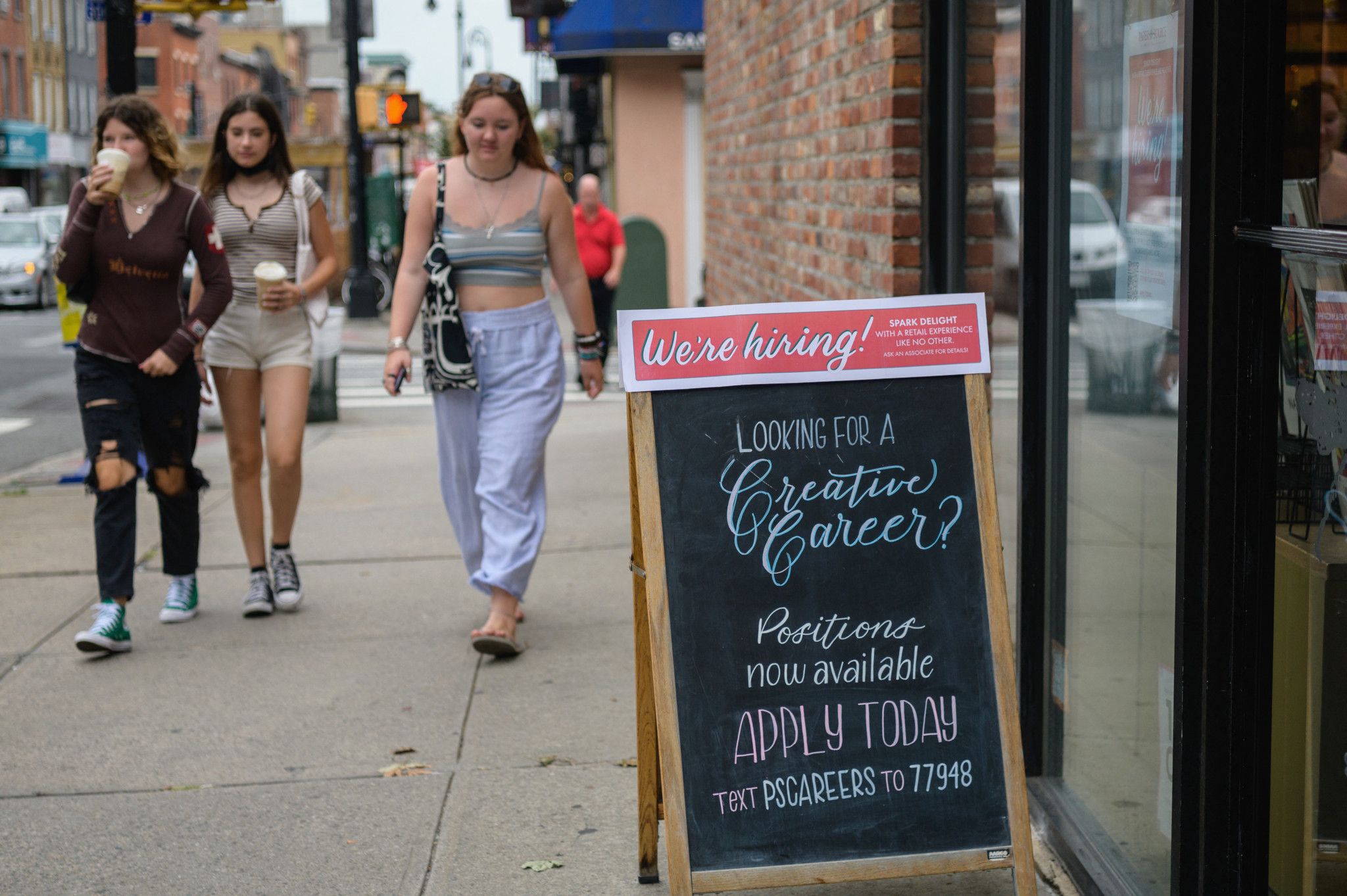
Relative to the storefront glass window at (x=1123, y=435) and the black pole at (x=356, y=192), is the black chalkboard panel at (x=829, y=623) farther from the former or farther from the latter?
the black pole at (x=356, y=192)

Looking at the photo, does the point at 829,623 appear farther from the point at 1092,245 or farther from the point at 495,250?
the point at 495,250

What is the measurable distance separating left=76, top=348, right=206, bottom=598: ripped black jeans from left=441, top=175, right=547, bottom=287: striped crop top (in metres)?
1.15

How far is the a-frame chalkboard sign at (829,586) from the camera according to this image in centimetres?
312

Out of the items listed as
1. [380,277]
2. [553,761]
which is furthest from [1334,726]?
[380,277]

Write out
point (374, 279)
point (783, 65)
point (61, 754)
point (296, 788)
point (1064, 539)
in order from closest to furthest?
1. point (1064, 539)
2. point (296, 788)
3. point (61, 754)
4. point (783, 65)
5. point (374, 279)

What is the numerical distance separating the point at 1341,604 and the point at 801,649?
1.06 m

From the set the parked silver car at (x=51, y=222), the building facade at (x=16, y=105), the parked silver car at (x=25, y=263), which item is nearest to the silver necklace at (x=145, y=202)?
the parked silver car at (x=25, y=263)

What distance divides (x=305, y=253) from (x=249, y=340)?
41 cm

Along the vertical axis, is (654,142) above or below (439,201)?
above

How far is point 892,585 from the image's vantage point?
10.5 ft

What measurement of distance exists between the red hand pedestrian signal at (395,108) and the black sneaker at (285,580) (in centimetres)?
1097

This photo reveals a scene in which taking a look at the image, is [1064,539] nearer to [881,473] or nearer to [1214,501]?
[881,473]

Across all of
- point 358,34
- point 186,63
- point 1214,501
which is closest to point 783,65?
point 1214,501

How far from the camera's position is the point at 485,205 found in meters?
5.31
